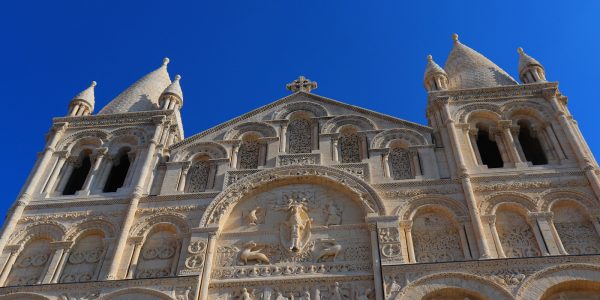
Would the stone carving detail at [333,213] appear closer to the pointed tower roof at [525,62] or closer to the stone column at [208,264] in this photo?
the stone column at [208,264]

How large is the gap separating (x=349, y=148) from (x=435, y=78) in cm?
434

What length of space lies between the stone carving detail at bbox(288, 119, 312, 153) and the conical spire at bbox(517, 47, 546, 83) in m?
7.30

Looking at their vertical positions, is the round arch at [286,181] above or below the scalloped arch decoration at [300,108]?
below

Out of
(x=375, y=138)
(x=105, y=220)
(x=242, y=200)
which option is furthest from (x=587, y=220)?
(x=105, y=220)

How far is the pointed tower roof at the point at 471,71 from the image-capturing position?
18844mm

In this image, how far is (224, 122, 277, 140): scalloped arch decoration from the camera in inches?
688

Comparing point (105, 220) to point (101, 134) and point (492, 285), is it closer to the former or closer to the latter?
point (101, 134)

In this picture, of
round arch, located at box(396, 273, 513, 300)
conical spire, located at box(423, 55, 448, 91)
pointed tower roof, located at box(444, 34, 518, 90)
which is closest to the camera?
round arch, located at box(396, 273, 513, 300)

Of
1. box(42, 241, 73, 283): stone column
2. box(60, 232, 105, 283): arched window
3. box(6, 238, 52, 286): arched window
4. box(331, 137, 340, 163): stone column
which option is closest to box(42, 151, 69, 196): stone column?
box(6, 238, 52, 286): arched window

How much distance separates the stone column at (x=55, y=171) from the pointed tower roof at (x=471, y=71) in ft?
41.2

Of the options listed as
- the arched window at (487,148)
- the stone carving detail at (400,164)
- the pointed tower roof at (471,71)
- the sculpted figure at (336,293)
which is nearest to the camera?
Answer: the sculpted figure at (336,293)

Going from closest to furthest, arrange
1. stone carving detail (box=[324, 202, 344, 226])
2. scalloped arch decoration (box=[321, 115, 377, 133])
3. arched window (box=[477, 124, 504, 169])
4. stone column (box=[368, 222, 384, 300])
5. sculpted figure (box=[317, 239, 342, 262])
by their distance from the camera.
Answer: stone column (box=[368, 222, 384, 300])
sculpted figure (box=[317, 239, 342, 262])
stone carving detail (box=[324, 202, 344, 226])
arched window (box=[477, 124, 504, 169])
scalloped arch decoration (box=[321, 115, 377, 133])

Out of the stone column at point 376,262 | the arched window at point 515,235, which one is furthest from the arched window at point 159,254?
the arched window at point 515,235

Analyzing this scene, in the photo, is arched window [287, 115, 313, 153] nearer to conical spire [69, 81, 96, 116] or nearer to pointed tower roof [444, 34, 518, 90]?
pointed tower roof [444, 34, 518, 90]
